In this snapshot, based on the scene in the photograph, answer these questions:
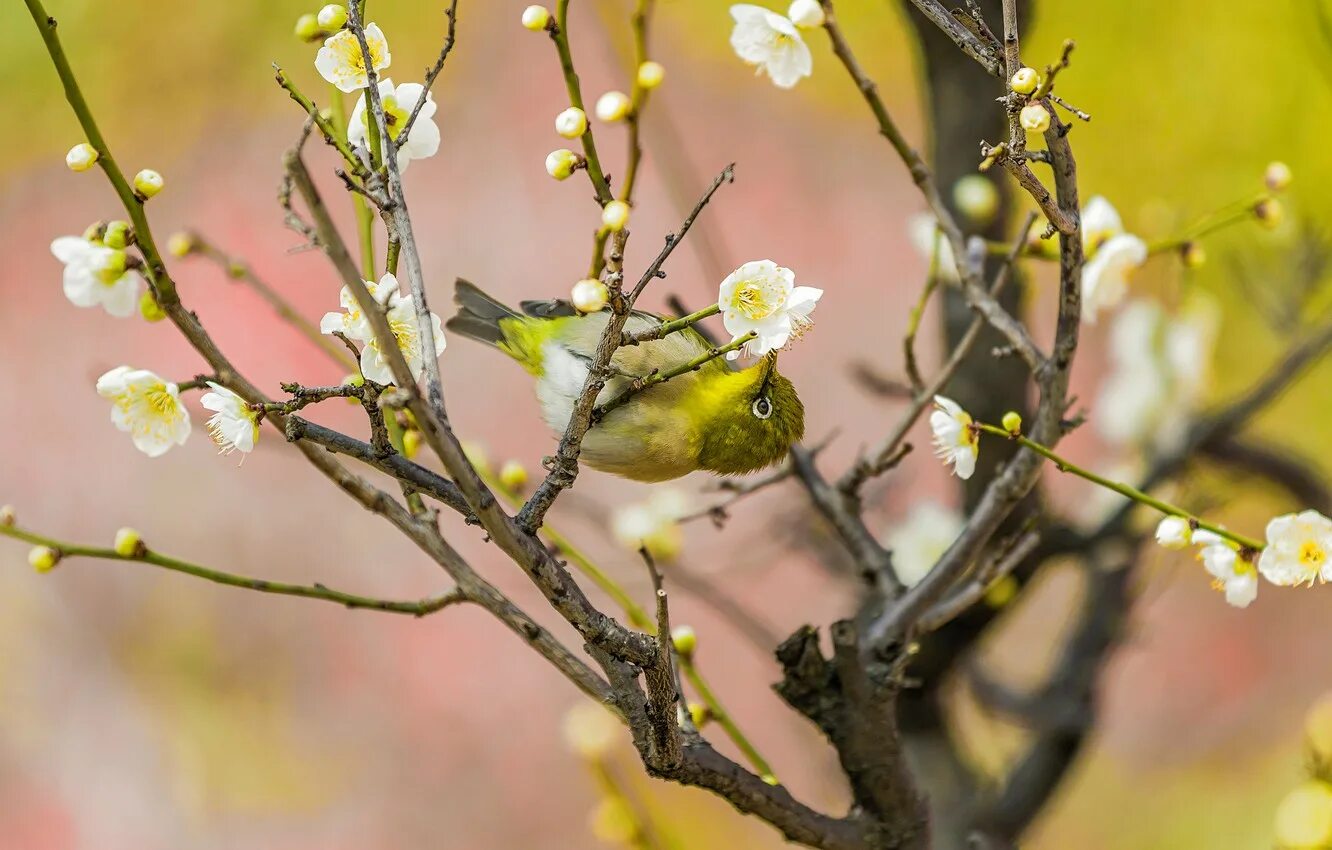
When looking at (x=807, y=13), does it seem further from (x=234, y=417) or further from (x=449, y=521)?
(x=449, y=521)

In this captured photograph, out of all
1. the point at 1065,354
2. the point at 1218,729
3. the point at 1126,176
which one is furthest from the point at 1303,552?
the point at 1218,729

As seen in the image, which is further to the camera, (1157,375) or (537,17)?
(1157,375)

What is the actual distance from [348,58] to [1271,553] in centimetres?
36

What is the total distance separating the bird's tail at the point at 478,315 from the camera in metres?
0.64

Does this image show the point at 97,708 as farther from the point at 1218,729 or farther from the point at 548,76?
the point at 1218,729

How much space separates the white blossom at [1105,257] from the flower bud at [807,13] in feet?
0.59

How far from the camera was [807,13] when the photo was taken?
431mm

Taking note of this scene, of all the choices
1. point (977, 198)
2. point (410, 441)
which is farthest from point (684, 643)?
point (977, 198)

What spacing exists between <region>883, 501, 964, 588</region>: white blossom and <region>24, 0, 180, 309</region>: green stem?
2.03ft

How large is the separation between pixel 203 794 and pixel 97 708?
14 cm

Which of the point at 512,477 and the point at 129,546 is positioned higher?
the point at 512,477

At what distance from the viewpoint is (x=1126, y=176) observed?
122 centimetres

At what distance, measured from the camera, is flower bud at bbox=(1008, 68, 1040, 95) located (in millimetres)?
346

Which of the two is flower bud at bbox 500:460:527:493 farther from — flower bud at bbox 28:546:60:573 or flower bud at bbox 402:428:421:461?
flower bud at bbox 28:546:60:573
